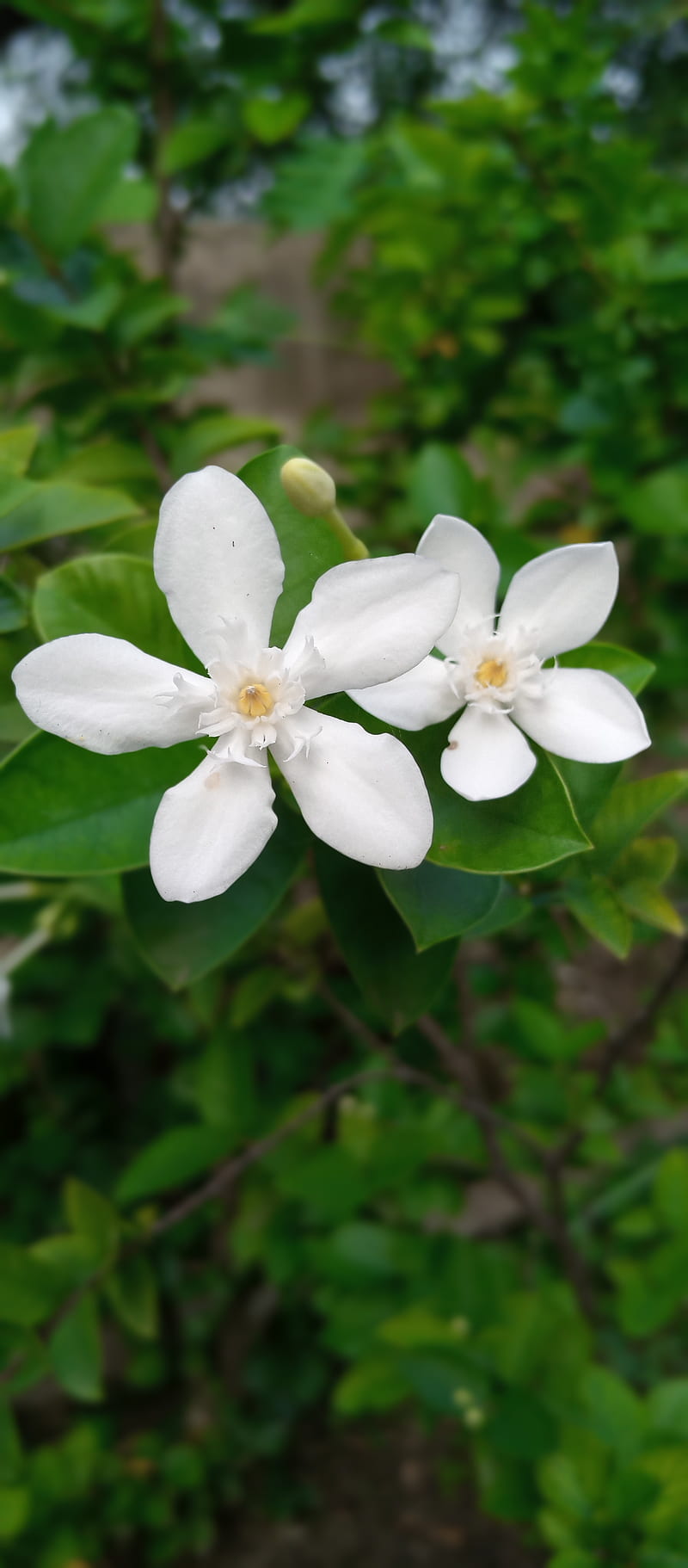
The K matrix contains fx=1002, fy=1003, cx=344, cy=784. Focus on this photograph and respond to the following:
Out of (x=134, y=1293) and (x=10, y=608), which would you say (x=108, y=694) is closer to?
(x=10, y=608)

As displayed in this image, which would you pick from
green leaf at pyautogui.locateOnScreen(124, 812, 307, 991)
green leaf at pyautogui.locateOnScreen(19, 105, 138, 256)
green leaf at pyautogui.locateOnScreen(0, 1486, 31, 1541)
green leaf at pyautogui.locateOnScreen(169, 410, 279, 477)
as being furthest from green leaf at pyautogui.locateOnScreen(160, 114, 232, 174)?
green leaf at pyautogui.locateOnScreen(0, 1486, 31, 1541)

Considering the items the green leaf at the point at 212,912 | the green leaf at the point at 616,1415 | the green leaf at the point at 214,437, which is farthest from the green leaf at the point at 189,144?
the green leaf at the point at 616,1415

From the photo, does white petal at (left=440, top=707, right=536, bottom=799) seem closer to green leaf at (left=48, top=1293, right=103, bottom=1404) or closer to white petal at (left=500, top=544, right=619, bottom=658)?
white petal at (left=500, top=544, right=619, bottom=658)

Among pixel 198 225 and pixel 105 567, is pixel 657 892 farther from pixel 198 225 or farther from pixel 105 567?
pixel 198 225

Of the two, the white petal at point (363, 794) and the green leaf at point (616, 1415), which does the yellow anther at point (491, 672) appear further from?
the green leaf at point (616, 1415)

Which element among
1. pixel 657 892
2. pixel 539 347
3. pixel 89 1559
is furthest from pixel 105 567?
pixel 89 1559

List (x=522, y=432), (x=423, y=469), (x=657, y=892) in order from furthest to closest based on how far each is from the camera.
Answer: (x=522, y=432)
(x=423, y=469)
(x=657, y=892)

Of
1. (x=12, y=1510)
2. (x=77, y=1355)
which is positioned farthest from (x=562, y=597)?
(x=12, y=1510)
